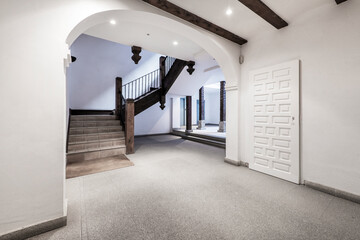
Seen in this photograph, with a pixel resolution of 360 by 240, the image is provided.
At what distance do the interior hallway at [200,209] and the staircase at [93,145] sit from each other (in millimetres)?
655

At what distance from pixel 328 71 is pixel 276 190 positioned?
6.58ft

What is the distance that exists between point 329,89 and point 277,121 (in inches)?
33.9

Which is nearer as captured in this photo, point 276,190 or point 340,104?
point 340,104

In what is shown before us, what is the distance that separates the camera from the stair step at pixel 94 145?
3.96 metres

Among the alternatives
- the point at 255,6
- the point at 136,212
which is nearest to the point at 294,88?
the point at 255,6

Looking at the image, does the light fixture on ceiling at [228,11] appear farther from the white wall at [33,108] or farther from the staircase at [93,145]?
the staircase at [93,145]

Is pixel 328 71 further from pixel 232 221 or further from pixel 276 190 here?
pixel 232 221

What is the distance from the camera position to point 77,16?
1.72 metres

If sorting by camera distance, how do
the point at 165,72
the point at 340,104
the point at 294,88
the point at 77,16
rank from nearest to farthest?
the point at 77,16 < the point at 340,104 < the point at 294,88 < the point at 165,72

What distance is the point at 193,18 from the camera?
8.47 ft

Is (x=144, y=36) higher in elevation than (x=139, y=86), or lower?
higher

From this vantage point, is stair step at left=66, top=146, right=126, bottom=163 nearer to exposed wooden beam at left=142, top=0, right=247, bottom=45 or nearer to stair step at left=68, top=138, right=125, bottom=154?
stair step at left=68, top=138, right=125, bottom=154

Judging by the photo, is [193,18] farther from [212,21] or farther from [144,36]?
[144,36]

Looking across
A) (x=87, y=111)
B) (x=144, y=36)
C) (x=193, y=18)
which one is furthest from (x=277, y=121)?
(x=87, y=111)
